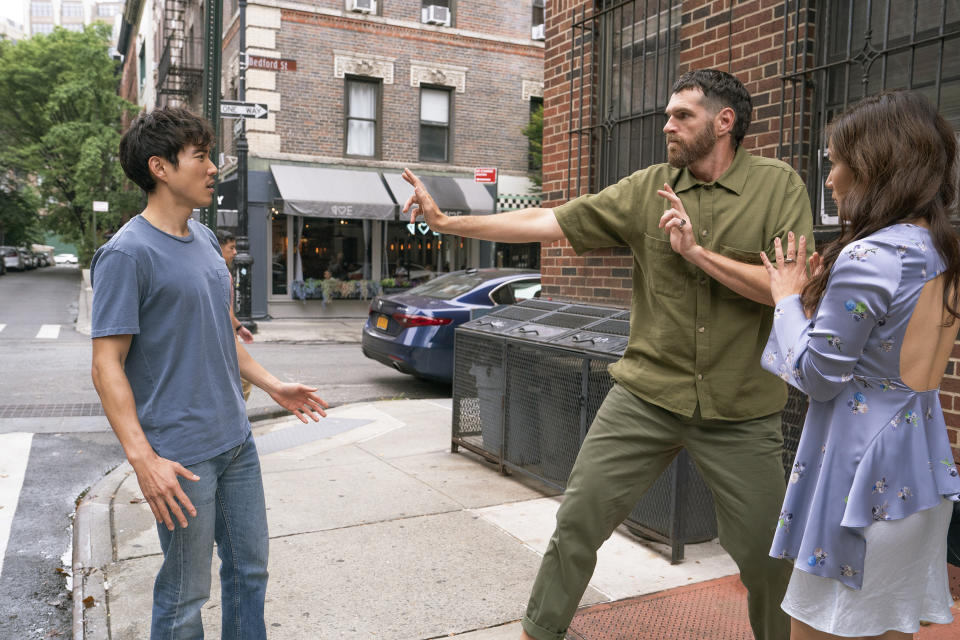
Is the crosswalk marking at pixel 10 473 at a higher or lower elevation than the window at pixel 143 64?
lower

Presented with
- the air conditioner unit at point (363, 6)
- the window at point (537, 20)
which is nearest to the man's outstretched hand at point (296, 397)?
the air conditioner unit at point (363, 6)

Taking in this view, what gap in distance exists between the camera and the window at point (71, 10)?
143875mm

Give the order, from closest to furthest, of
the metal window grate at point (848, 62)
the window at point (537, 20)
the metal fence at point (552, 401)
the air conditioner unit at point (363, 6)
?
1. the metal window grate at point (848, 62)
2. the metal fence at point (552, 401)
3. the air conditioner unit at point (363, 6)
4. the window at point (537, 20)

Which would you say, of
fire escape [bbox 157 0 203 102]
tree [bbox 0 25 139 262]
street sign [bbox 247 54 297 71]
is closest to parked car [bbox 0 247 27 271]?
tree [bbox 0 25 139 262]

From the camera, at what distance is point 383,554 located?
4.17 m

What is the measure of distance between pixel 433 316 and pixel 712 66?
4.99 metres

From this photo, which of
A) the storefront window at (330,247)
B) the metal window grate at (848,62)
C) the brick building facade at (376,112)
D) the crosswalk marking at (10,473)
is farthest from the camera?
the storefront window at (330,247)

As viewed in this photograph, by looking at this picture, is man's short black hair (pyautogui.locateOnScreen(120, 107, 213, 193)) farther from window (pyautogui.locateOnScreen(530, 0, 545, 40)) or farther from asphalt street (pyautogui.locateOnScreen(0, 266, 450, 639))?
window (pyautogui.locateOnScreen(530, 0, 545, 40))

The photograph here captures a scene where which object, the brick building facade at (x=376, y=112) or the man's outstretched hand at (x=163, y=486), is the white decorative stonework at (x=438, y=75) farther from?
the man's outstretched hand at (x=163, y=486)

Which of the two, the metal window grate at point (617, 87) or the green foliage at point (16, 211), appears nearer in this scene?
the metal window grate at point (617, 87)

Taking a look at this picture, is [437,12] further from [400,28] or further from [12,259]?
[12,259]

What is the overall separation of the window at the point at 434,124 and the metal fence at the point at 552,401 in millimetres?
15308

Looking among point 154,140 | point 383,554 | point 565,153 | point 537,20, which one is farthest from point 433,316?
point 537,20

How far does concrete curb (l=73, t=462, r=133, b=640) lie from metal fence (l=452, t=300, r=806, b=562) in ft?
8.14
